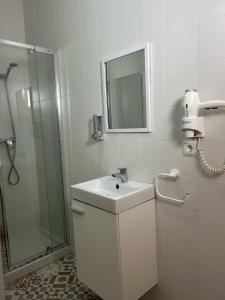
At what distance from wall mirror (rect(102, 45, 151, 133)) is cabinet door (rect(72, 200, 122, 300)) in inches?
23.7

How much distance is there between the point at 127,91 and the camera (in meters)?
1.58

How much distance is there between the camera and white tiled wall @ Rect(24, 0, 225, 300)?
115 centimetres

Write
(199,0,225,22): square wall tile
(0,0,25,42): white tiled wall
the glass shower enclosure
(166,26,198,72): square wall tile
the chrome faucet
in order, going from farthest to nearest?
(0,0,25,42): white tiled wall, the glass shower enclosure, the chrome faucet, (166,26,198,72): square wall tile, (199,0,225,22): square wall tile

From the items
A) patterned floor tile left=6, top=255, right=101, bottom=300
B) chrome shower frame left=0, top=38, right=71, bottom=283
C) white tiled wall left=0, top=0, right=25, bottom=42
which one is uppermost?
white tiled wall left=0, top=0, right=25, bottom=42

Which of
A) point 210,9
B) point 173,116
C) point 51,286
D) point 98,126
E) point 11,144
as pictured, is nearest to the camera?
point 210,9

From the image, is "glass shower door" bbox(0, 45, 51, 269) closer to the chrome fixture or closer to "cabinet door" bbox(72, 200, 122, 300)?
the chrome fixture

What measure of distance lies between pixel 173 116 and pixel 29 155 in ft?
5.39

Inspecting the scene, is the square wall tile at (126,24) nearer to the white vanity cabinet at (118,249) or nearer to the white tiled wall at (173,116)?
the white tiled wall at (173,116)

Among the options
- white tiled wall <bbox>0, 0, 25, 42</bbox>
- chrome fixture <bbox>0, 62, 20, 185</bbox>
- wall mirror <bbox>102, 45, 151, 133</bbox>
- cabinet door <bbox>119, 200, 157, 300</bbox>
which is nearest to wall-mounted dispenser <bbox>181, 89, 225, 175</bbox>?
wall mirror <bbox>102, 45, 151, 133</bbox>

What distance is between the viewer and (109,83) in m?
1.67

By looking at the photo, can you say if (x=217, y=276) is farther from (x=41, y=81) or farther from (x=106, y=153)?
(x=41, y=81)

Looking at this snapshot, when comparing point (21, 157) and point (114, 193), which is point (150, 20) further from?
point (21, 157)

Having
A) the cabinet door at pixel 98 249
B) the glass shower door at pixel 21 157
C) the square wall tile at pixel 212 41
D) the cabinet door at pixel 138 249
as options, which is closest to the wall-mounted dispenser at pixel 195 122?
the square wall tile at pixel 212 41

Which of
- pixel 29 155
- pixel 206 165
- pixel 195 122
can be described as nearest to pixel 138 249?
pixel 206 165
